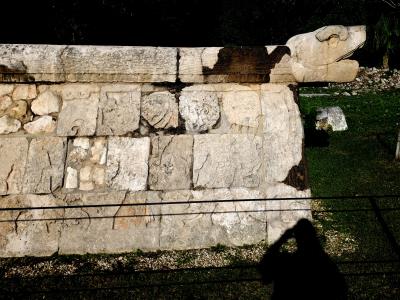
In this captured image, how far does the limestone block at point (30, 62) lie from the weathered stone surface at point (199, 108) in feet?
3.44

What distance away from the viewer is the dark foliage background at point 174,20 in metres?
11.6

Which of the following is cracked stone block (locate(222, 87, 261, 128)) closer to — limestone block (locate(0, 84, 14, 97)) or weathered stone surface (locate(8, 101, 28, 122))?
weathered stone surface (locate(8, 101, 28, 122))

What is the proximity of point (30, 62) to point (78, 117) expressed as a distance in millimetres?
575

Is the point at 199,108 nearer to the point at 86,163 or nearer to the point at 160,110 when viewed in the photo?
the point at 160,110

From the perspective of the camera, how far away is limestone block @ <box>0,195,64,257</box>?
2689 millimetres

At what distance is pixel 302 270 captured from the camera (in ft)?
8.12

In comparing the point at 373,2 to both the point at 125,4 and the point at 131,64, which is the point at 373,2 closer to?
the point at 125,4

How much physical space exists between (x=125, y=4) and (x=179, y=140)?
12717 mm

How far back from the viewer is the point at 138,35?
50.1 feet

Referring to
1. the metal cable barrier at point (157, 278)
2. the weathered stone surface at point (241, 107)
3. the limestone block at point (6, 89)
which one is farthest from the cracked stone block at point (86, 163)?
the weathered stone surface at point (241, 107)

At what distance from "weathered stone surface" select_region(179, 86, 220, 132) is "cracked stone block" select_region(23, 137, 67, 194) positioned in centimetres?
103

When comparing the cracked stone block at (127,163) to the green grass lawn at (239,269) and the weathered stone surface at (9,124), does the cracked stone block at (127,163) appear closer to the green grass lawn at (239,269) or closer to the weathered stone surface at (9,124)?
the green grass lawn at (239,269)

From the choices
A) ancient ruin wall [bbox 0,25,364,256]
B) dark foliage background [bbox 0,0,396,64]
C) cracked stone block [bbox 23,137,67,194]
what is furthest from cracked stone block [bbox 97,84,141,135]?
dark foliage background [bbox 0,0,396,64]

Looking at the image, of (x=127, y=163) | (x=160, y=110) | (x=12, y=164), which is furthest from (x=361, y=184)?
(x=12, y=164)
